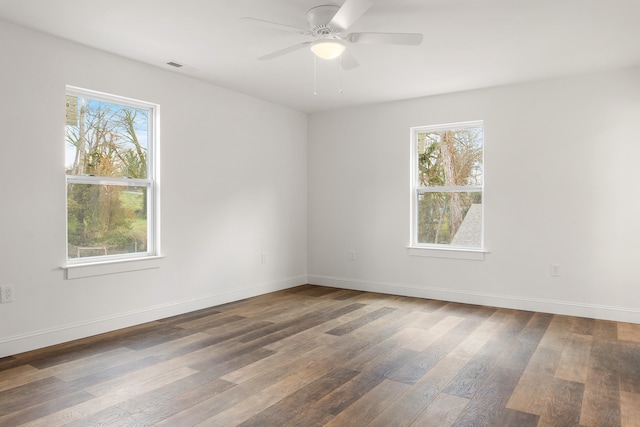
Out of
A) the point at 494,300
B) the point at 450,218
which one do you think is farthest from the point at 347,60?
the point at 494,300

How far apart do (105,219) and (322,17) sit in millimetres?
2643

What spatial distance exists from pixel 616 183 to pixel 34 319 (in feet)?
17.6

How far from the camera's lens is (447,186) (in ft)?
17.3

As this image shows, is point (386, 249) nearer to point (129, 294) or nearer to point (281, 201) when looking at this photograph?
point (281, 201)

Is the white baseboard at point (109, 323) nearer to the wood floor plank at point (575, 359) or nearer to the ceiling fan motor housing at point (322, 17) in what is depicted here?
the ceiling fan motor housing at point (322, 17)

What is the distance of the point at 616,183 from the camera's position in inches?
168

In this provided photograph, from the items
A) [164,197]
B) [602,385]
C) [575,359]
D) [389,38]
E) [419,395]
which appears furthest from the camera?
[164,197]

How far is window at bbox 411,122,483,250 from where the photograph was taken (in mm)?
5094

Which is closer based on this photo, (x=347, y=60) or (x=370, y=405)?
(x=370, y=405)

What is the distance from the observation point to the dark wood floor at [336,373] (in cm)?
233

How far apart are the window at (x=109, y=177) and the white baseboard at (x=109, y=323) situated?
21.5 inches

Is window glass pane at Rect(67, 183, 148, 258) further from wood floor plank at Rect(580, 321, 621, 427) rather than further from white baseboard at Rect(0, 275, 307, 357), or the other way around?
wood floor plank at Rect(580, 321, 621, 427)

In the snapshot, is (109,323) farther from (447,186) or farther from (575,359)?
(447,186)

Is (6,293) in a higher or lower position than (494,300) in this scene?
higher
